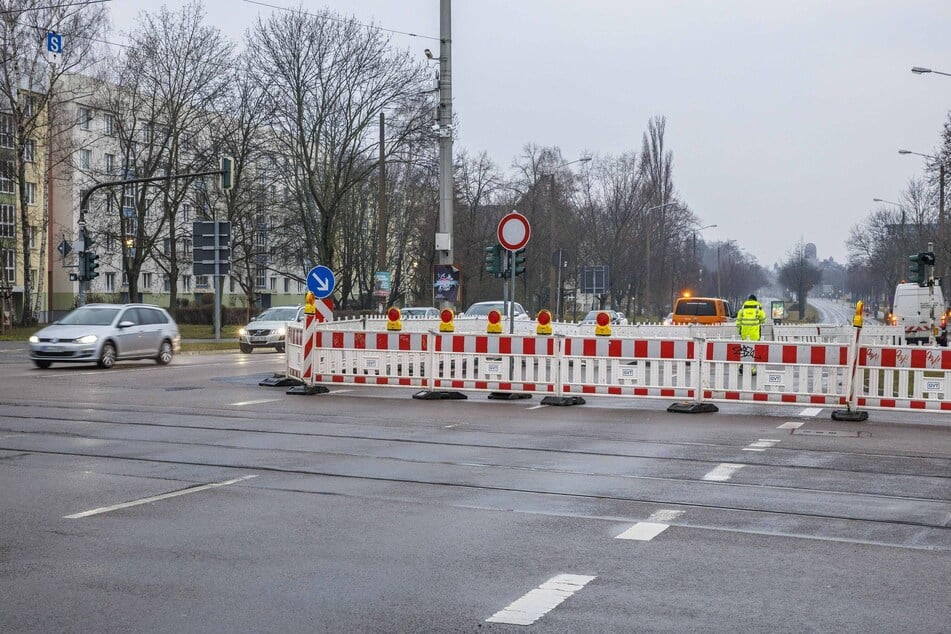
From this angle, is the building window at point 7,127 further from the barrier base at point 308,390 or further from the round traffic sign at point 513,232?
the barrier base at point 308,390

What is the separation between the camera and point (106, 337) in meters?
25.9

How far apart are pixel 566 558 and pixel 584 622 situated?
4.69ft

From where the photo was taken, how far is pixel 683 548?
7055mm

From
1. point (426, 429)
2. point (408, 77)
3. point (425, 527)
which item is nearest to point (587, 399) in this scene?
point (426, 429)

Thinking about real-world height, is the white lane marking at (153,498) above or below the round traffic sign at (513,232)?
below

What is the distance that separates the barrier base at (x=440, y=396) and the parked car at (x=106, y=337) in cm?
1022

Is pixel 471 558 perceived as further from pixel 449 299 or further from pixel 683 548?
pixel 449 299

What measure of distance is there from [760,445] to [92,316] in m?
18.7

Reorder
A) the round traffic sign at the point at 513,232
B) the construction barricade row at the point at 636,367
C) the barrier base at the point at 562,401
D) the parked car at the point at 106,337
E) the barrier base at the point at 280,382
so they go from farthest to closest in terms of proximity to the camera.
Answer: the parked car at the point at 106,337, the round traffic sign at the point at 513,232, the barrier base at the point at 280,382, the barrier base at the point at 562,401, the construction barricade row at the point at 636,367

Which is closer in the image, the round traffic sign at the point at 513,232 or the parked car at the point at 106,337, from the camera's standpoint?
the round traffic sign at the point at 513,232

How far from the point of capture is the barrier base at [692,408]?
16.5 metres

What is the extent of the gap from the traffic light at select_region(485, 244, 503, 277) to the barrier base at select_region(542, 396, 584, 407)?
5.43 meters

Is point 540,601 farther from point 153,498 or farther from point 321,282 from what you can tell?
point 321,282

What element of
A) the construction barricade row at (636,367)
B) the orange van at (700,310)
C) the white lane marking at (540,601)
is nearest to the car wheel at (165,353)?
the construction barricade row at (636,367)
